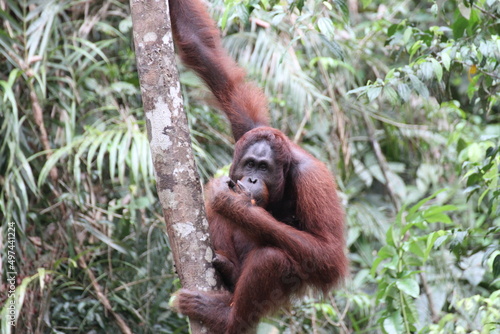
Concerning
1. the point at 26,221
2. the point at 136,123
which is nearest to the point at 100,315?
the point at 26,221

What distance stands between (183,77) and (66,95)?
109 cm

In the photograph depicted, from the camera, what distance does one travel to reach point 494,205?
3732 mm

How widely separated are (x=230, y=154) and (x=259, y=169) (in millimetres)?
2268

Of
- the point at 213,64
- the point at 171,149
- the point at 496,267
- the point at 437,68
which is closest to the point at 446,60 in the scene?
the point at 437,68

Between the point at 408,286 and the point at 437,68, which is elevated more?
the point at 437,68

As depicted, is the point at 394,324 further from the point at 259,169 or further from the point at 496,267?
the point at 259,169

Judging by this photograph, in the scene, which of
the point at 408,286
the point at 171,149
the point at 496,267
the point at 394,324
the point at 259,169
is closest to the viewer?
the point at 171,149

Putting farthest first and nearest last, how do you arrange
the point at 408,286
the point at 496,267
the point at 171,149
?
the point at 408,286, the point at 496,267, the point at 171,149

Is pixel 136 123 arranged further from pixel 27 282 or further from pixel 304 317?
pixel 304 317

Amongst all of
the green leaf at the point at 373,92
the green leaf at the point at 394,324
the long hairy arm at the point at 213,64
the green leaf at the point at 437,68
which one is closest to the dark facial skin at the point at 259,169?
the long hairy arm at the point at 213,64

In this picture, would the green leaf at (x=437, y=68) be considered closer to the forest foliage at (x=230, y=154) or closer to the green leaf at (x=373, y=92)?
the forest foliage at (x=230, y=154)

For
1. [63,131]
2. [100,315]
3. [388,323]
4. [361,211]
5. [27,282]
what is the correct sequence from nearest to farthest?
[388,323] → [27,282] → [100,315] → [63,131] → [361,211]

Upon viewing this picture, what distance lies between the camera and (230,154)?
600 cm

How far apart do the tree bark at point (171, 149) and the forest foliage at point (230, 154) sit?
2.08ft
